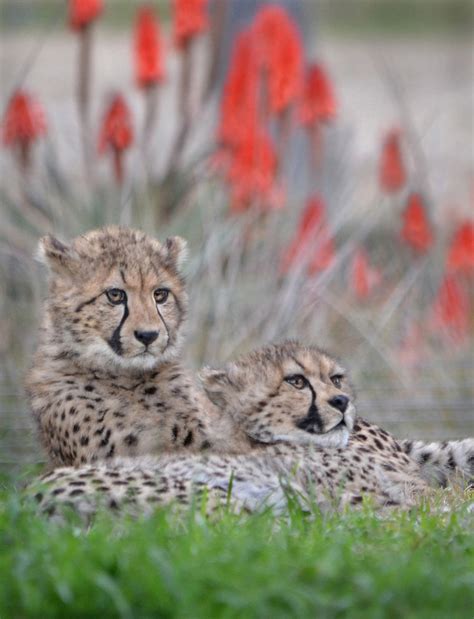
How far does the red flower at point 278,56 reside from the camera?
21.2ft

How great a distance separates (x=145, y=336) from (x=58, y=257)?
1.63 ft

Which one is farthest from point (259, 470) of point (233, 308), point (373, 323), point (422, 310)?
point (422, 310)

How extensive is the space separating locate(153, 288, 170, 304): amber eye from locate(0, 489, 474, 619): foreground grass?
46.0 inches

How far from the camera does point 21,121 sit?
20.7 feet

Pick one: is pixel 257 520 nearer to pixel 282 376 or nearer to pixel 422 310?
pixel 282 376

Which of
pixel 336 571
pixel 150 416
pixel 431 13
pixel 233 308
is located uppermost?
pixel 431 13

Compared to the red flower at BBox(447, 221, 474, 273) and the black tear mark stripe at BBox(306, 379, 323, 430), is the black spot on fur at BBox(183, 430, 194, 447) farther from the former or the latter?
the red flower at BBox(447, 221, 474, 273)

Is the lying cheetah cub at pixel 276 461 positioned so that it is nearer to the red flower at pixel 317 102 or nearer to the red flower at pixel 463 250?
the red flower at pixel 463 250

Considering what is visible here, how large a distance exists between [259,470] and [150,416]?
431mm

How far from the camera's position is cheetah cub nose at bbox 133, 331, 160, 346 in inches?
163

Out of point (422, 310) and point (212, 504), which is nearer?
point (212, 504)

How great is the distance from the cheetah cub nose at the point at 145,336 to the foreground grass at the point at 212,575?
953 mm

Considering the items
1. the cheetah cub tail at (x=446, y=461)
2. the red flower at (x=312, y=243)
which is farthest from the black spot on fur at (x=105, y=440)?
the red flower at (x=312, y=243)

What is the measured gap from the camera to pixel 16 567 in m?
2.97
